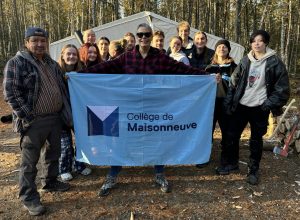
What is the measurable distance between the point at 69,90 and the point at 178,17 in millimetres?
31435

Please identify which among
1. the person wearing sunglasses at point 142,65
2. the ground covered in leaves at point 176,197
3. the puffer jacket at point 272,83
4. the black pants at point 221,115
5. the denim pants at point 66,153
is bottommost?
the ground covered in leaves at point 176,197

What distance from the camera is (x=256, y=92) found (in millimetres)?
4973

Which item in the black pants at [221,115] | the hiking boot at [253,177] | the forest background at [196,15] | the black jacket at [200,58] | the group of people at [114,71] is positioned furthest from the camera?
the forest background at [196,15]

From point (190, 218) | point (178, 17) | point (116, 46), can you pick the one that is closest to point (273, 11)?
point (178, 17)

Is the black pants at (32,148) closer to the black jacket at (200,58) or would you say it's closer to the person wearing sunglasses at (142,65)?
Answer: the person wearing sunglasses at (142,65)

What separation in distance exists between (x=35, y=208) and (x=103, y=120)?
1.53 metres

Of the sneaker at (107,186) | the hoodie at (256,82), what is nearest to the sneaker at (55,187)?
the sneaker at (107,186)

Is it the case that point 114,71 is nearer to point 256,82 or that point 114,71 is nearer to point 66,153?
point 66,153

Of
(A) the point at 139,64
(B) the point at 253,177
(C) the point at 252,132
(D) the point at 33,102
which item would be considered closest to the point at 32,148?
(D) the point at 33,102

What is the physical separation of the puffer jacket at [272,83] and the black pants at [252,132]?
0.19 metres

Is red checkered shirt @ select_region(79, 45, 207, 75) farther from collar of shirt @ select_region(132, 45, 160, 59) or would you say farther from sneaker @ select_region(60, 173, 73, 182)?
sneaker @ select_region(60, 173, 73, 182)

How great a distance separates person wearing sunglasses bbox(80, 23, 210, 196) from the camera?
182 inches

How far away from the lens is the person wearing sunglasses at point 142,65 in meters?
4.62

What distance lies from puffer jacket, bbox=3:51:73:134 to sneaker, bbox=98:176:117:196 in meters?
1.45
